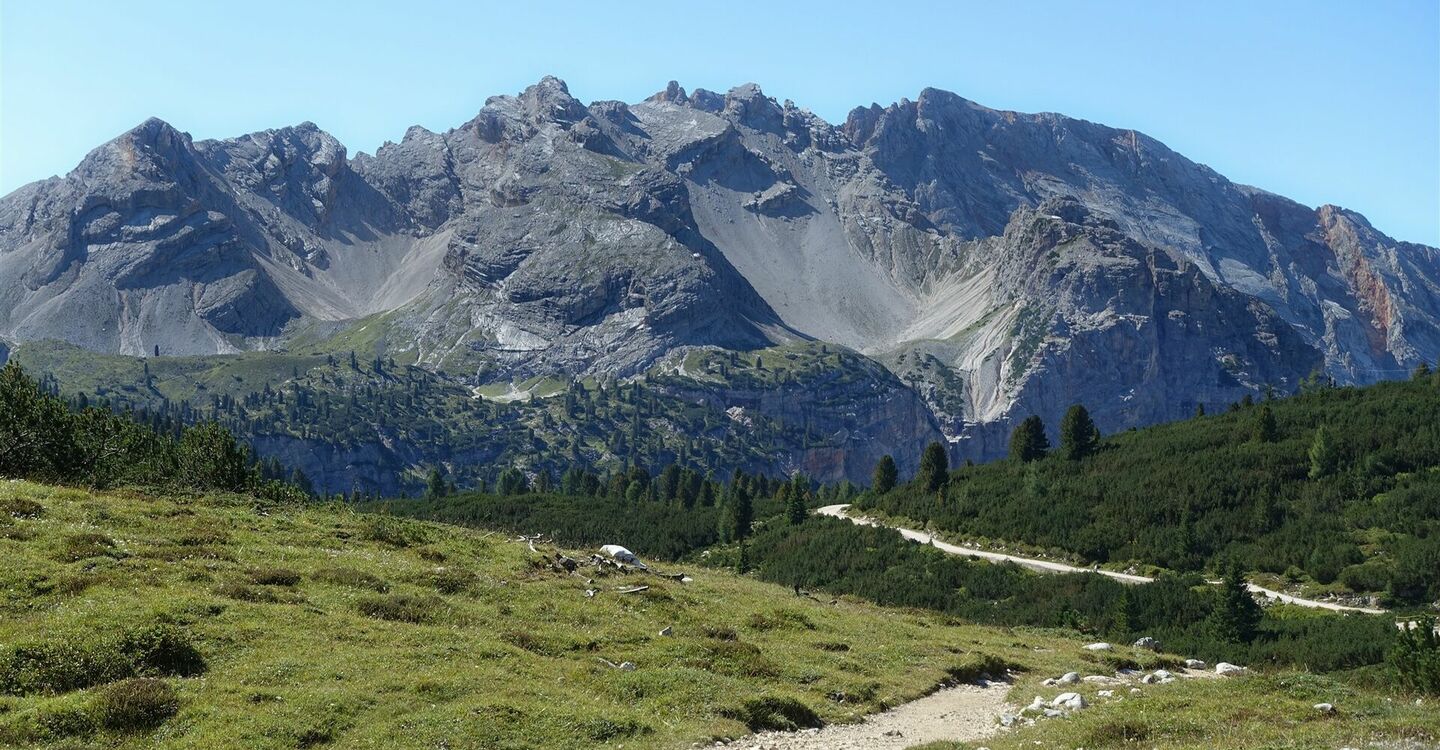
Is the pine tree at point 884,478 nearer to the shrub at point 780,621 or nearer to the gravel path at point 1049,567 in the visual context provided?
the gravel path at point 1049,567

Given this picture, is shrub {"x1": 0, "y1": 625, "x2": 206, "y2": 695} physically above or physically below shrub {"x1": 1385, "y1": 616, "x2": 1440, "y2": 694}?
below

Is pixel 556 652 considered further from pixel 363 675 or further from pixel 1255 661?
pixel 1255 661

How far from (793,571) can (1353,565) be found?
147 ft

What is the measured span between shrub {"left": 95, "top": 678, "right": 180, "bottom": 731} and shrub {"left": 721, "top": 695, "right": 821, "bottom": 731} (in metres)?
13.4

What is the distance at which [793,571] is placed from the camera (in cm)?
10125

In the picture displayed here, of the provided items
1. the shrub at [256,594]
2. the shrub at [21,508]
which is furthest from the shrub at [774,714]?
the shrub at [21,508]

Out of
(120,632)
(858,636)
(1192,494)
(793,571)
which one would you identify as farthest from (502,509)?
(120,632)

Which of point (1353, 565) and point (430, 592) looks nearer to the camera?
point (430, 592)

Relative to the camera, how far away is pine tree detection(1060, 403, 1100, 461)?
5034 inches

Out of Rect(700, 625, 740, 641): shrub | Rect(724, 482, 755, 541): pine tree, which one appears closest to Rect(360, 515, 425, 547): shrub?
Rect(700, 625, 740, 641): shrub

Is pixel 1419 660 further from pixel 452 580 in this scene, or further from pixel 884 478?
pixel 884 478

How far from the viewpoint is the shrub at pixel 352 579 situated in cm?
3725

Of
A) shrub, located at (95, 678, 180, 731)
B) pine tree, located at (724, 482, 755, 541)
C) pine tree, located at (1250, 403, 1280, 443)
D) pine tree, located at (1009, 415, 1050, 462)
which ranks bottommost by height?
pine tree, located at (724, 482, 755, 541)

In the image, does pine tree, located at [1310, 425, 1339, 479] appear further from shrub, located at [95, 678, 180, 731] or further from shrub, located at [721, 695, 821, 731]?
shrub, located at [95, 678, 180, 731]
